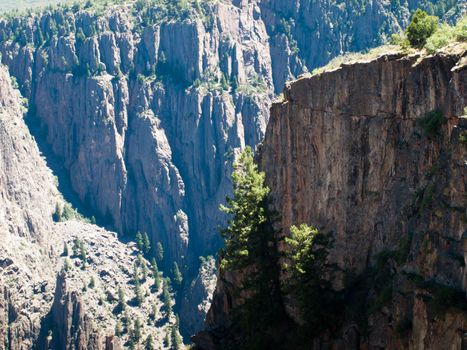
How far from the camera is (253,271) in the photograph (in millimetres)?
60469

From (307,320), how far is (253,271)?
11.4 meters

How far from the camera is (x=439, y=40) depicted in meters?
44.1

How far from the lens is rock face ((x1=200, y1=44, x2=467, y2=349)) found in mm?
35969

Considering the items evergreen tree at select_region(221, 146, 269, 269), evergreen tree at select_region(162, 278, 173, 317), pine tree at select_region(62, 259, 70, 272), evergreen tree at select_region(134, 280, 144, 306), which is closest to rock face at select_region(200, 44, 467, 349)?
evergreen tree at select_region(221, 146, 269, 269)

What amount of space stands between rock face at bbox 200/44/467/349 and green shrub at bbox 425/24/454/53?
0.95 m

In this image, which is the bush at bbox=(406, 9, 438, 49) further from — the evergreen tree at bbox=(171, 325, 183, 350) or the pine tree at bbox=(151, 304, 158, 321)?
the pine tree at bbox=(151, 304, 158, 321)

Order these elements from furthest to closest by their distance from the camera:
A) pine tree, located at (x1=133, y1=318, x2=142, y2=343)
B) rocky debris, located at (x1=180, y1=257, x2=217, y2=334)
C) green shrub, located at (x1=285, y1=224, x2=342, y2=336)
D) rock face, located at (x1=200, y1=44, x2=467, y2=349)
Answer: rocky debris, located at (x1=180, y1=257, x2=217, y2=334)
pine tree, located at (x1=133, y1=318, x2=142, y2=343)
green shrub, located at (x1=285, y1=224, x2=342, y2=336)
rock face, located at (x1=200, y1=44, x2=467, y2=349)

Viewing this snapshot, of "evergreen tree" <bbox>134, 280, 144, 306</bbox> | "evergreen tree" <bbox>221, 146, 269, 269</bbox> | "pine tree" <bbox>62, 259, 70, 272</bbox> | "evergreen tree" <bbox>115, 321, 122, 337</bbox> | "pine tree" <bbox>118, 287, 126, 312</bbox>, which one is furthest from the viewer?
"pine tree" <bbox>62, 259, 70, 272</bbox>

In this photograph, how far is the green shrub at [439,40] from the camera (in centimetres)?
4391

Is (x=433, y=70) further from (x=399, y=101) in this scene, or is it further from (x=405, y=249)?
(x=405, y=249)

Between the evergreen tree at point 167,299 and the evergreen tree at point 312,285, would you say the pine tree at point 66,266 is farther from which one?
the evergreen tree at point 312,285

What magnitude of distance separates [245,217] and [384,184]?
587 inches

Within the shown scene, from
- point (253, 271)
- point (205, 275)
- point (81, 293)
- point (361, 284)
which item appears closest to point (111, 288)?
point (81, 293)

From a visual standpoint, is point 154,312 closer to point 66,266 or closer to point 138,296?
point 138,296
